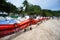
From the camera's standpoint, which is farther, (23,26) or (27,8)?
(27,8)

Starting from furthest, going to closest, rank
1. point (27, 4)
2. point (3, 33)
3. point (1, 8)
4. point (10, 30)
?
point (27, 4) → point (1, 8) → point (10, 30) → point (3, 33)

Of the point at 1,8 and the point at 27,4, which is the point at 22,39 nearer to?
the point at 1,8

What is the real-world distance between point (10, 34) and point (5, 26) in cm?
141

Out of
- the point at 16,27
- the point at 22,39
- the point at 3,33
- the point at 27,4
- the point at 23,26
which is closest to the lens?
the point at 22,39

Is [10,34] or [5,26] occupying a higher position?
[5,26]

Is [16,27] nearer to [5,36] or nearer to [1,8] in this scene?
[5,36]

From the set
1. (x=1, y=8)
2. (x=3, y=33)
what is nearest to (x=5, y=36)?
(x=3, y=33)

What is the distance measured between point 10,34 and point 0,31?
1.92m

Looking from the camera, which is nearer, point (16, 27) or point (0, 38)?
point (0, 38)

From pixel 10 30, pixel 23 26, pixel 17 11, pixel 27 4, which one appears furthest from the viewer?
pixel 27 4

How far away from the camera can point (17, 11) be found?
111812 mm

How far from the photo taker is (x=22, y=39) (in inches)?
461

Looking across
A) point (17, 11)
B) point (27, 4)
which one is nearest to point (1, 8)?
point (17, 11)

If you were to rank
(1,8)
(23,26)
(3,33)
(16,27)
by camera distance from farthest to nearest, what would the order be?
(1,8) < (23,26) < (16,27) < (3,33)
